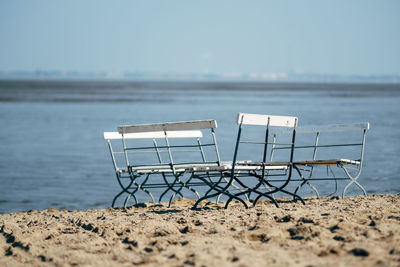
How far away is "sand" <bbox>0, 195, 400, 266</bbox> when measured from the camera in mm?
4789

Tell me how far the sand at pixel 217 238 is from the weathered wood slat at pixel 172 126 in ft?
3.22

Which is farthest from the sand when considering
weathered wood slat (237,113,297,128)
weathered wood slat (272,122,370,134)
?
weathered wood slat (272,122,370,134)

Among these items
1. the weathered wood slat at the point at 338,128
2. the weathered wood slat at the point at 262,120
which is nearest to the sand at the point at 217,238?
the weathered wood slat at the point at 262,120

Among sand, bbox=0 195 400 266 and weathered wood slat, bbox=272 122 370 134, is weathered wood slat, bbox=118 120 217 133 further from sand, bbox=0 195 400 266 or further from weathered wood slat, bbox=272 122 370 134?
weathered wood slat, bbox=272 122 370 134

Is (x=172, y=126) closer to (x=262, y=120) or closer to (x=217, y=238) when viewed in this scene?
(x=262, y=120)

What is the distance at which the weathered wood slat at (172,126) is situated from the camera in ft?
23.2

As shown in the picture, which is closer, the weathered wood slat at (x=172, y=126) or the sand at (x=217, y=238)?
the sand at (x=217, y=238)

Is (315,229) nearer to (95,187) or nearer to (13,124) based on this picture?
(95,187)

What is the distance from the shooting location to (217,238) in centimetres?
549

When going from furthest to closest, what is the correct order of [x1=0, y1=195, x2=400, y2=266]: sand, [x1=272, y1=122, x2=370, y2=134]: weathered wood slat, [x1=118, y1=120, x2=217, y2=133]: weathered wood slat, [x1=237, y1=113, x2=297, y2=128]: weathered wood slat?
1. [x1=272, y1=122, x2=370, y2=134]: weathered wood slat
2. [x1=118, y1=120, x2=217, y2=133]: weathered wood slat
3. [x1=237, y1=113, x2=297, y2=128]: weathered wood slat
4. [x1=0, y1=195, x2=400, y2=266]: sand

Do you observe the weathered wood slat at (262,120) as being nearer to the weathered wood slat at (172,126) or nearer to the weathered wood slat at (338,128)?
the weathered wood slat at (172,126)

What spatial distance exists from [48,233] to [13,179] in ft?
19.4

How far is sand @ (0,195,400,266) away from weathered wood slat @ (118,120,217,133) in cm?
98

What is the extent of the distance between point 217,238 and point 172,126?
2.14 metres
